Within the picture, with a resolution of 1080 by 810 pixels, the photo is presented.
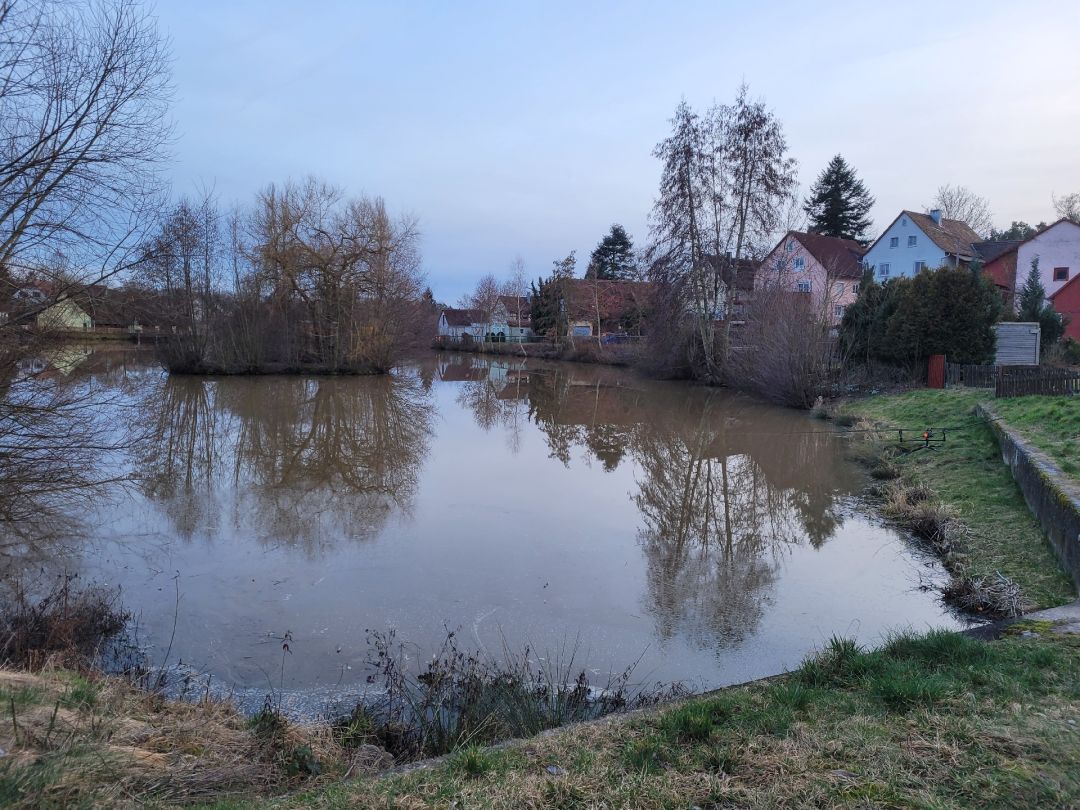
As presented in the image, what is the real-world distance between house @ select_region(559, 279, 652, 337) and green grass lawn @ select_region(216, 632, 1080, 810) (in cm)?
4375

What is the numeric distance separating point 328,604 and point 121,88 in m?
5.41

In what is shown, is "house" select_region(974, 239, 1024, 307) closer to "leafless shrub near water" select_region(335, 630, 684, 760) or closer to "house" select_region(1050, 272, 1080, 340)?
"house" select_region(1050, 272, 1080, 340)

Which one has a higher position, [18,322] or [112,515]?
[18,322]

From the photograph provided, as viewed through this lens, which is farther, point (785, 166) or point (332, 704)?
point (785, 166)

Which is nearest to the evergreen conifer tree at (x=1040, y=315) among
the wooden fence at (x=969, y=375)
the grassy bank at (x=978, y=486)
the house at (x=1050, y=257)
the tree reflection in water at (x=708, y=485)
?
the wooden fence at (x=969, y=375)

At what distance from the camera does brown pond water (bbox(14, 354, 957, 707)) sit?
591cm

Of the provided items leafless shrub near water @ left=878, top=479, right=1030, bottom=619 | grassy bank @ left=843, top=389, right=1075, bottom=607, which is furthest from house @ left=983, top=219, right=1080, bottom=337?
leafless shrub near water @ left=878, top=479, right=1030, bottom=619

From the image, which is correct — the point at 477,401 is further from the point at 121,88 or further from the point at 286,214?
the point at 121,88

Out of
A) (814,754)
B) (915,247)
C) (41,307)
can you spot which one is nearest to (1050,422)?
(814,754)

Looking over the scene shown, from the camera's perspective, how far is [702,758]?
123 inches

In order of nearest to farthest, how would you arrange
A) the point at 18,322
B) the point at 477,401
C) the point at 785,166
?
the point at 18,322
the point at 477,401
the point at 785,166

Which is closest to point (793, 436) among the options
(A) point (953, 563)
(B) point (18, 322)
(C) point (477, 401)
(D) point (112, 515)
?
(A) point (953, 563)

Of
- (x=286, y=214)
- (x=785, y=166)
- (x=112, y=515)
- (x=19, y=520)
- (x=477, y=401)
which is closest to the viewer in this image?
(x=19, y=520)

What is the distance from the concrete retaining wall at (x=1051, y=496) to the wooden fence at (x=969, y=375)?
10335mm
